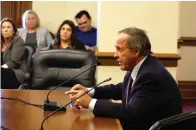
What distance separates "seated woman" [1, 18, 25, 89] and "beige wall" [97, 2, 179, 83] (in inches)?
36.9

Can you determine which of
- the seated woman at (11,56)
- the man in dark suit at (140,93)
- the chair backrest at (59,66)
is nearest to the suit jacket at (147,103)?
the man in dark suit at (140,93)

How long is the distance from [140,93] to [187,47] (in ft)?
13.4

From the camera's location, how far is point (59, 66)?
301 cm

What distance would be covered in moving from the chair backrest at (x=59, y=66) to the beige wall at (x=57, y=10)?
2711 millimetres

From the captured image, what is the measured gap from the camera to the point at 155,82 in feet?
5.87

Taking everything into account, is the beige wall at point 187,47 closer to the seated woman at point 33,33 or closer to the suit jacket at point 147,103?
the seated woman at point 33,33

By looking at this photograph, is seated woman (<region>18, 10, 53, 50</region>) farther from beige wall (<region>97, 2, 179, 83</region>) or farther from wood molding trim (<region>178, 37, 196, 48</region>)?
wood molding trim (<region>178, 37, 196, 48</region>)

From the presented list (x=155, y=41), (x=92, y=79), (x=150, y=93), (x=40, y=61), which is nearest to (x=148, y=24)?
(x=155, y=41)

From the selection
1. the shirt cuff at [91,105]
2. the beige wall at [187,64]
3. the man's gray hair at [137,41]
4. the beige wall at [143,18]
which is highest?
the beige wall at [143,18]

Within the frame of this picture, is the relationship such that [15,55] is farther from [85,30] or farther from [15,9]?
[15,9]

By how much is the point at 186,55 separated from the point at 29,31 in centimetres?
248

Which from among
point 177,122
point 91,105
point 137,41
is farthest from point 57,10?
point 177,122

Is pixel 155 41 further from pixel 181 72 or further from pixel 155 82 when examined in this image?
pixel 181 72

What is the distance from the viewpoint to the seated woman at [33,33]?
199 inches
